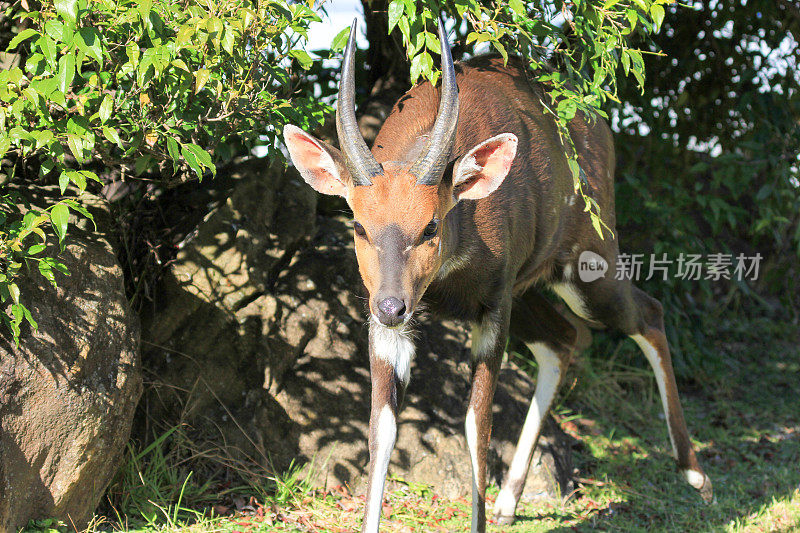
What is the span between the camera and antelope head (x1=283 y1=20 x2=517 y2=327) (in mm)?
3258

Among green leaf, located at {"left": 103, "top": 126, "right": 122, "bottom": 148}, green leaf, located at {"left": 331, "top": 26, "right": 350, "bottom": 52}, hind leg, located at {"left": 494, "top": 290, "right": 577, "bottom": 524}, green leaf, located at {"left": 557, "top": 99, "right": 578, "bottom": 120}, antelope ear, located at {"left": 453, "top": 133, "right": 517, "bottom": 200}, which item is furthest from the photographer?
hind leg, located at {"left": 494, "top": 290, "right": 577, "bottom": 524}

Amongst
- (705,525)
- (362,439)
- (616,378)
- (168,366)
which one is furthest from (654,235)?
(168,366)

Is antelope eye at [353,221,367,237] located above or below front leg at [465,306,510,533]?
above

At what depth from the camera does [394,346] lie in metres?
3.83

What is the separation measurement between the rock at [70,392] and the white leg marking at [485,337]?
61.6 inches

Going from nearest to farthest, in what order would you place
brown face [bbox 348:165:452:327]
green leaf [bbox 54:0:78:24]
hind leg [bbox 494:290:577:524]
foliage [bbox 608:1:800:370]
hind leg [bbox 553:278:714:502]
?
green leaf [bbox 54:0:78:24] → brown face [bbox 348:165:452:327] → hind leg [bbox 494:290:577:524] → hind leg [bbox 553:278:714:502] → foliage [bbox 608:1:800:370]

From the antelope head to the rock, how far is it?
1.17 metres

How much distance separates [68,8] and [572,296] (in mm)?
3132

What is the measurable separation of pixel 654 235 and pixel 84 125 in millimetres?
4377

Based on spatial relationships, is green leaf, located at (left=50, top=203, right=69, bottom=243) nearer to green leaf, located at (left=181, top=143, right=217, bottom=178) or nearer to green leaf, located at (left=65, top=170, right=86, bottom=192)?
green leaf, located at (left=65, top=170, right=86, bottom=192)

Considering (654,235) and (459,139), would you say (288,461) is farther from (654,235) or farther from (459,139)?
(654,235)

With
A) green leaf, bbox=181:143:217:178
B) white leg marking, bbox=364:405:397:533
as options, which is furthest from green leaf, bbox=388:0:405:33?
white leg marking, bbox=364:405:397:533

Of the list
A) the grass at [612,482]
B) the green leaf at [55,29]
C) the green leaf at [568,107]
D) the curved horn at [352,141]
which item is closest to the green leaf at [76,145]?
the green leaf at [55,29]

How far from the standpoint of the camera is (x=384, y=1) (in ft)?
16.4
